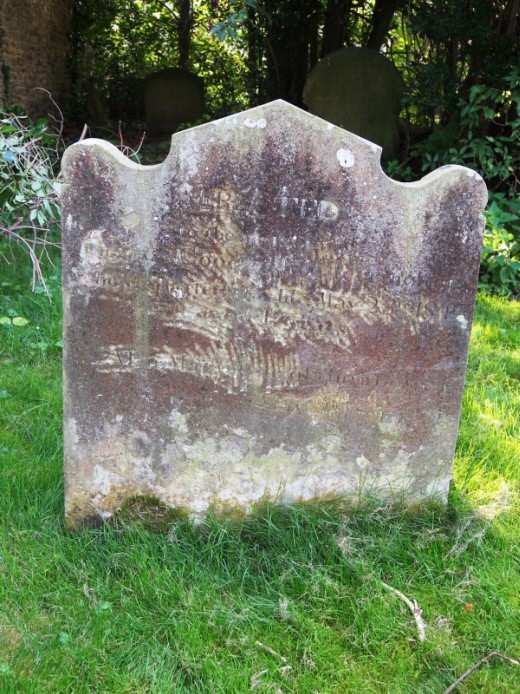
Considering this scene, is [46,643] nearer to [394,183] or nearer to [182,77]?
[394,183]

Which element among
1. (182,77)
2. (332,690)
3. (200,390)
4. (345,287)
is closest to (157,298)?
(200,390)

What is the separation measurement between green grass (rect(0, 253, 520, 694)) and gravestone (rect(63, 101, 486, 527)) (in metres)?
0.17

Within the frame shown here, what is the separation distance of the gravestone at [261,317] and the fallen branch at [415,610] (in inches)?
18.1

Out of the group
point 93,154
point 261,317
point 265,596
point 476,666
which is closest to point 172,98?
point 93,154

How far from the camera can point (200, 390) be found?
8.38ft

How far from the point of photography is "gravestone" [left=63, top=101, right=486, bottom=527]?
234cm

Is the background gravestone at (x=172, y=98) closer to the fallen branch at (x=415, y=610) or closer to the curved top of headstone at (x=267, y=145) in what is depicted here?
the curved top of headstone at (x=267, y=145)

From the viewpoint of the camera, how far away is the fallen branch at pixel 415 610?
2.20 meters

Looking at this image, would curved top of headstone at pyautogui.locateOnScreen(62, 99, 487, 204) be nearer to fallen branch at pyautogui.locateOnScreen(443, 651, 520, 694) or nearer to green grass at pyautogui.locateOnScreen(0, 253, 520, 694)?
green grass at pyautogui.locateOnScreen(0, 253, 520, 694)

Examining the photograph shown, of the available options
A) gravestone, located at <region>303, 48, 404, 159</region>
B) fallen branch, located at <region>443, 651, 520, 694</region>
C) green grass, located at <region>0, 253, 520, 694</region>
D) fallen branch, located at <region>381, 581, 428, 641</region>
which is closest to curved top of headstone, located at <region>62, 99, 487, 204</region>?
green grass, located at <region>0, 253, 520, 694</region>

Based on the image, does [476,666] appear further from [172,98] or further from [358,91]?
[172,98]

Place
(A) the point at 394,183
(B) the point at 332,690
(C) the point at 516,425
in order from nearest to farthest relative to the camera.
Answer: (B) the point at 332,690 < (A) the point at 394,183 < (C) the point at 516,425

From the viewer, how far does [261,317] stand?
8.16ft

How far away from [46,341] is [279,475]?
92.1 inches
